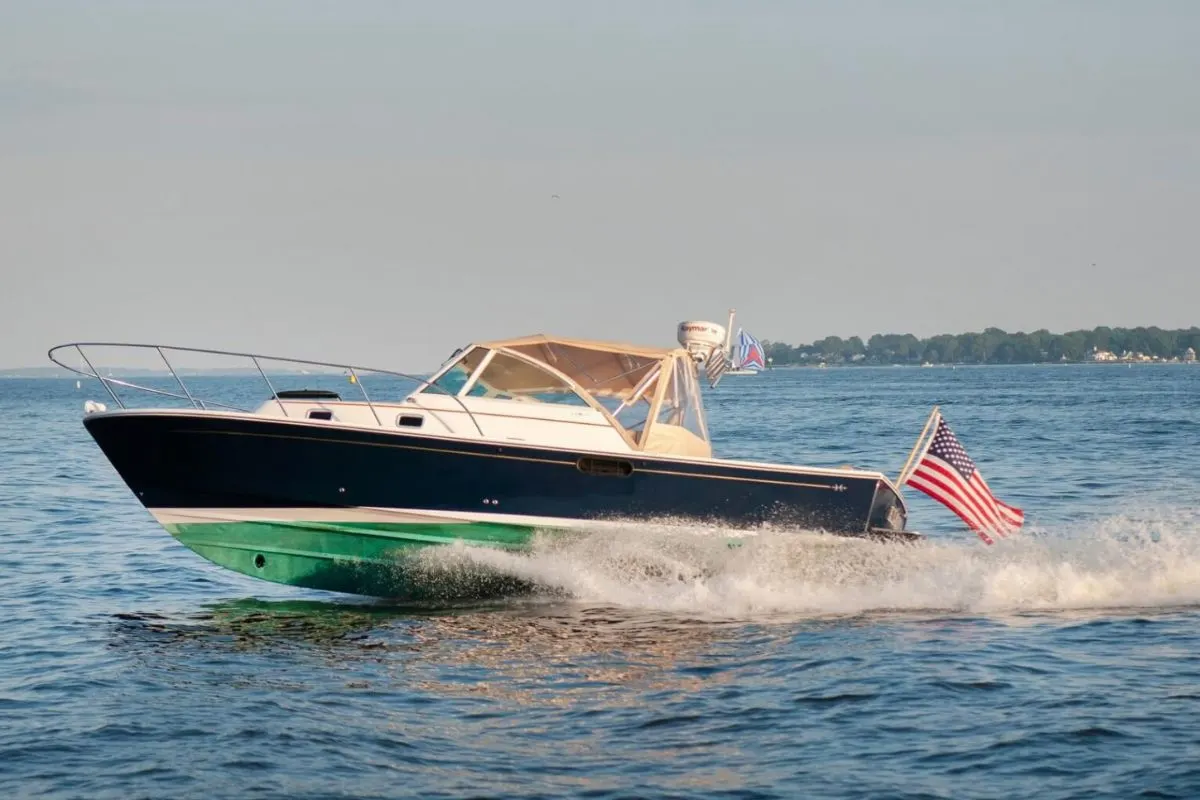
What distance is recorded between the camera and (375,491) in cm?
1299

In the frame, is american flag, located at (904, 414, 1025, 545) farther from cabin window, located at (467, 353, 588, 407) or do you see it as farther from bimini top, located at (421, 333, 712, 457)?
cabin window, located at (467, 353, 588, 407)

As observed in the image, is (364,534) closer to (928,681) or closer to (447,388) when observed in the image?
(447,388)

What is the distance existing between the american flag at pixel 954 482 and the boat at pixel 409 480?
1.46 feet

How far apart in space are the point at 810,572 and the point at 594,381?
9.38ft

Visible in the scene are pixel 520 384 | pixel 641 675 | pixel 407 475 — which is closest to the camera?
pixel 641 675

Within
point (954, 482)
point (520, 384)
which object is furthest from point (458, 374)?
point (954, 482)

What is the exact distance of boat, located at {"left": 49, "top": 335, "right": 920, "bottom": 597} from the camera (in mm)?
12875

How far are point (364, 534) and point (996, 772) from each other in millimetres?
6915

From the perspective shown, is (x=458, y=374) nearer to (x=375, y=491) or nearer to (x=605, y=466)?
(x=375, y=491)

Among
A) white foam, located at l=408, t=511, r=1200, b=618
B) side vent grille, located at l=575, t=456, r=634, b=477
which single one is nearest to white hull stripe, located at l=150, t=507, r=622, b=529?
white foam, located at l=408, t=511, r=1200, b=618

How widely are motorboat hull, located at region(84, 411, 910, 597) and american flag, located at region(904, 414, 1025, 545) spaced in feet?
3.59

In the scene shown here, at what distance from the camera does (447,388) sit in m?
13.8

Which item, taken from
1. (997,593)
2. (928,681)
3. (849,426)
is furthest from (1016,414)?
(928,681)

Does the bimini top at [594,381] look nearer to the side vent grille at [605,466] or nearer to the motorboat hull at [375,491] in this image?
the side vent grille at [605,466]
